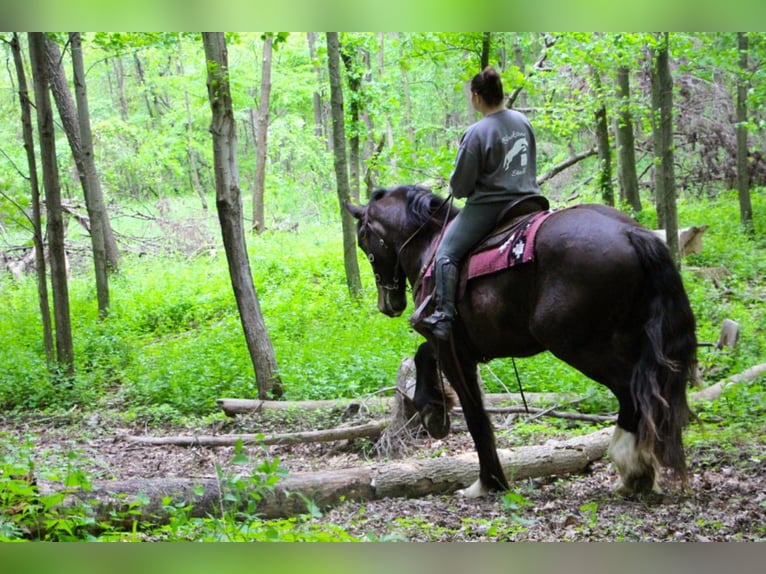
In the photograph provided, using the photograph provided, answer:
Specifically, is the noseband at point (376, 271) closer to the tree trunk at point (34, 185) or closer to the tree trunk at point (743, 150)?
the tree trunk at point (34, 185)

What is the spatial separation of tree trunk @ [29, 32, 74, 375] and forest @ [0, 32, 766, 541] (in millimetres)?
34

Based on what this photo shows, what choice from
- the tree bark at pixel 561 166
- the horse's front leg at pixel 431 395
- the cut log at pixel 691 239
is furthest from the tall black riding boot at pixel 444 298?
the cut log at pixel 691 239

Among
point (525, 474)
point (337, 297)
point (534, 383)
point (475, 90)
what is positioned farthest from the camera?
point (337, 297)

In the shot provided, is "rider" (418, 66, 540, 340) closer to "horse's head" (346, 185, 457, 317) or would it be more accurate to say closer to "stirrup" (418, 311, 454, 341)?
"stirrup" (418, 311, 454, 341)

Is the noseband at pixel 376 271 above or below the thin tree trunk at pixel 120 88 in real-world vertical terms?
below

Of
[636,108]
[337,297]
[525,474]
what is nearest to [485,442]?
[525,474]

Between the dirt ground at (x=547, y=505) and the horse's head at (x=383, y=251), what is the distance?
3.95ft

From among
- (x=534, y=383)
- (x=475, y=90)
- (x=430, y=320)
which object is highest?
(x=475, y=90)

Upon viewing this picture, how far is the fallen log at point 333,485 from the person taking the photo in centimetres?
389

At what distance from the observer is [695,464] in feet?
15.0

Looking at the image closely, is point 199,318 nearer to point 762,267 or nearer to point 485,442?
point 485,442

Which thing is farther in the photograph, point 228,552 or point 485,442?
point 485,442

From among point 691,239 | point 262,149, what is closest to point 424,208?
point 691,239

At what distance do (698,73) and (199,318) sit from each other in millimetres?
10039
